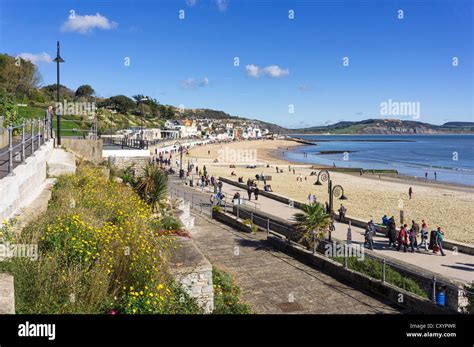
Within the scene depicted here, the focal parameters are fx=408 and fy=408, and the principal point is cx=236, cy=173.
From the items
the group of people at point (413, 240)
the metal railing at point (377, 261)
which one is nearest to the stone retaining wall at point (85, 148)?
the metal railing at point (377, 261)

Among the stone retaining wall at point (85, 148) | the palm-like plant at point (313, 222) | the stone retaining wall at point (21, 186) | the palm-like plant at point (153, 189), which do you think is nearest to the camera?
the stone retaining wall at point (21, 186)

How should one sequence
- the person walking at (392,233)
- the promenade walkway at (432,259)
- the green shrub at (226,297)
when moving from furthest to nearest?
the person walking at (392,233)
the promenade walkway at (432,259)
the green shrub at (226,297)

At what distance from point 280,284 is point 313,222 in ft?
11.5

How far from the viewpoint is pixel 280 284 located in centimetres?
948

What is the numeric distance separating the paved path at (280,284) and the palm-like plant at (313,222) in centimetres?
94

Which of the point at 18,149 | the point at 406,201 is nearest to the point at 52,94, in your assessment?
the point at 406,201

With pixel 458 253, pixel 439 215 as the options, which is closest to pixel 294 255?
pixel 458 253

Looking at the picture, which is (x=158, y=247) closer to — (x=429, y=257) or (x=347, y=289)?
(x=347, y=289)

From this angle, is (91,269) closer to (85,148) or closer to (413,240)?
(413,240)

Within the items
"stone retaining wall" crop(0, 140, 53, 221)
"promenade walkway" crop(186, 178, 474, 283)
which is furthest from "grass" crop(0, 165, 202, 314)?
"promenade walkway" crop(186, 178, 474, 283)

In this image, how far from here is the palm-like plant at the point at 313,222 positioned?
12414 mm

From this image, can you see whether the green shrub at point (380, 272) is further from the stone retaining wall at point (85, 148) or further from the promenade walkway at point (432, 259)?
the stone retaining wall at point (85, 148)
